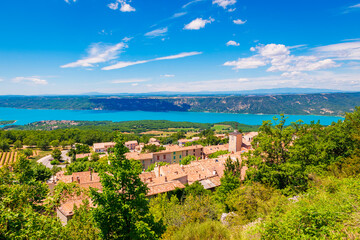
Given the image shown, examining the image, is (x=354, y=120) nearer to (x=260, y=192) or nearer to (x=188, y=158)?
(x=260, y=192)

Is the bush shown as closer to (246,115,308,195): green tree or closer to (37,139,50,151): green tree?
(246,115,308,195): green tree

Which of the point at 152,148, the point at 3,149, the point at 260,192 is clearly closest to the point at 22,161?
the point at 260,192

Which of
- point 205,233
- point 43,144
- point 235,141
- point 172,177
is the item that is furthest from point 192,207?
point 43,144

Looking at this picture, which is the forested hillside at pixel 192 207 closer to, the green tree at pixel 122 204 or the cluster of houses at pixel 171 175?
the green tree at pixel 122 204

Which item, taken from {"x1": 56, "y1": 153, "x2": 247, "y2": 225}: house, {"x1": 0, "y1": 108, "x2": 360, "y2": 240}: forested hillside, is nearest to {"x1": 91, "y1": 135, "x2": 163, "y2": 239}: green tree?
{"x1": 0, "y1": 108, "x2": 360, "y2": 240}: forested hillside

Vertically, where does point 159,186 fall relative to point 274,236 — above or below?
below

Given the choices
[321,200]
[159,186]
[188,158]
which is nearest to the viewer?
[321,200]

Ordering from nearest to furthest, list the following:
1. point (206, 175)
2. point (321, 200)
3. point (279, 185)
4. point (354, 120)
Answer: point (321, 200), point (279, 185), point (354, 120), point (206, 175)

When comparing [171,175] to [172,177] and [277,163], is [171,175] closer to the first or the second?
[172,177]
